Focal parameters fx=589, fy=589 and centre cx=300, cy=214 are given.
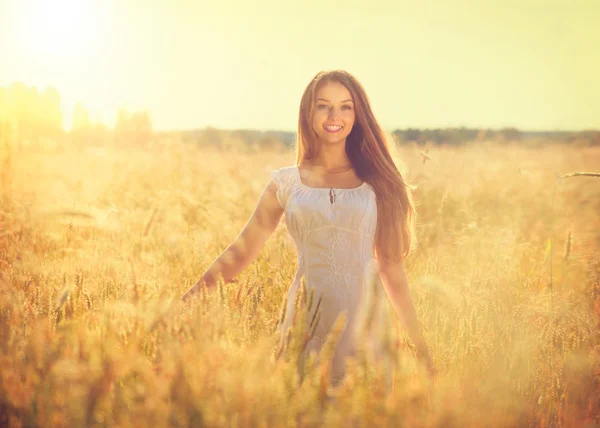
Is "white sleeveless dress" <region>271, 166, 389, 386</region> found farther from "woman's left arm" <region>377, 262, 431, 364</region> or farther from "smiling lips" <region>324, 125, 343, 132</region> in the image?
"smiling lips" <region>324, 125, 343, 132</region>

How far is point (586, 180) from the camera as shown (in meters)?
7.04

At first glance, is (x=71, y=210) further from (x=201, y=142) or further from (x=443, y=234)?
(x=201, y=142)

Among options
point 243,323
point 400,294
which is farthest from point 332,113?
point 243,323

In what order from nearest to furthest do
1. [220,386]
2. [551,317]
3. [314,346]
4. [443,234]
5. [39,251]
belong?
[220,386] < [314,346] < [551,317] < [39,251] < [443,234]

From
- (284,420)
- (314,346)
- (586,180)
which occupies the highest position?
(586,180)

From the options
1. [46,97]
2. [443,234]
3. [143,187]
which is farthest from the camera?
[143,187]

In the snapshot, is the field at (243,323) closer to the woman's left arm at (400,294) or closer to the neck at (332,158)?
the woman's left arm at (400,294)

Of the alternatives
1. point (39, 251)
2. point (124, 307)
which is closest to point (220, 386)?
point (124, 307)

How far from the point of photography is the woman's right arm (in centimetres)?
249

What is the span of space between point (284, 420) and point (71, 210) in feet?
9.96

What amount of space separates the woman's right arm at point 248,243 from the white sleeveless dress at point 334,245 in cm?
16

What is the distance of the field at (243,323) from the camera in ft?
3.90

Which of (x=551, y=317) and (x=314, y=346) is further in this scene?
(x=551, y=317)

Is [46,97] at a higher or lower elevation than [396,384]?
higher
